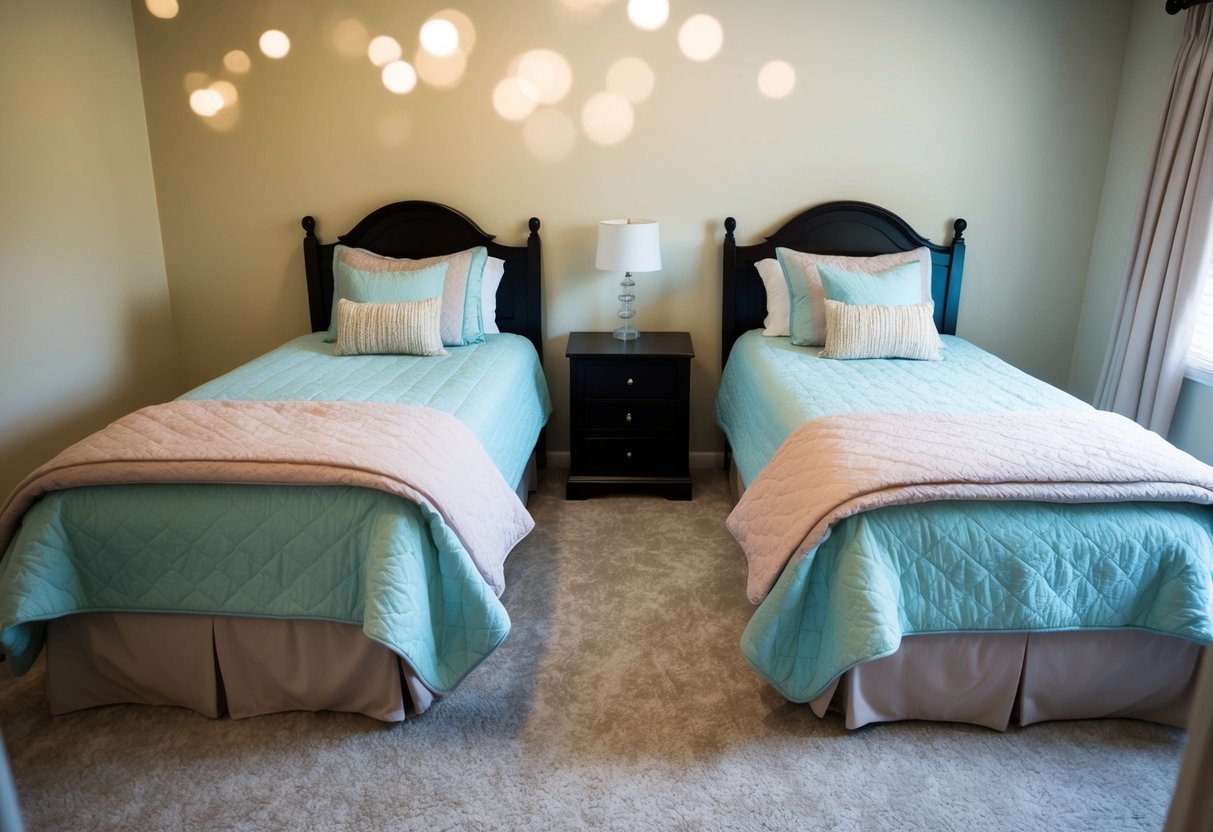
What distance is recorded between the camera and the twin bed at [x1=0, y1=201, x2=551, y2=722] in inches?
80.4

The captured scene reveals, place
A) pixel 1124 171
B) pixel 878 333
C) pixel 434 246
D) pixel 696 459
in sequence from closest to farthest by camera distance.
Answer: pixel 878 333 < pixel 1124 171 < pixel 434 246 < pixel 696 459

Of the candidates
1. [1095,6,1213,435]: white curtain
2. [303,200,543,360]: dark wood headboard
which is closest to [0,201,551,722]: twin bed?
[303,200,543,360]: dark wood headboard

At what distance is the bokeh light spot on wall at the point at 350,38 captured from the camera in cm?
351

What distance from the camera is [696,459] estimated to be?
156 inches

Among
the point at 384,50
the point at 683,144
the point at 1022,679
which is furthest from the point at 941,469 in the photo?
the point at 384,50

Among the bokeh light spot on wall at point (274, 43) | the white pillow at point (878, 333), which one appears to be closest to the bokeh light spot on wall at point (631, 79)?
the white pillow at point (878, 333)

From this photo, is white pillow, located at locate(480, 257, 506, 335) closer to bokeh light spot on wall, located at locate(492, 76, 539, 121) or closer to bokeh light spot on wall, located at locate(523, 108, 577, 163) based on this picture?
bokeh light spot on wall, located at locate(523, 108, 577, 163)

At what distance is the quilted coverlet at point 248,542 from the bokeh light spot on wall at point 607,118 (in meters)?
2.02

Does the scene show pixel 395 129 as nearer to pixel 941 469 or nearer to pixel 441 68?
pixel 441 68

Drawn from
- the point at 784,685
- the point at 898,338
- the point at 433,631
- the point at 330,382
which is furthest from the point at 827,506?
the point at 330,382

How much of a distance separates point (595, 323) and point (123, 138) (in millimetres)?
2144

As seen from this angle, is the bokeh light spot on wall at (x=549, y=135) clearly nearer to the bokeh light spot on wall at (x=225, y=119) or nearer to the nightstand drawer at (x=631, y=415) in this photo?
the nightstand drawer at (x=631, y=415)

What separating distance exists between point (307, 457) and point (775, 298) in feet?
7.18

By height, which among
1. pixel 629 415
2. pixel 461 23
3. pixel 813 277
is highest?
pixel 461 23
